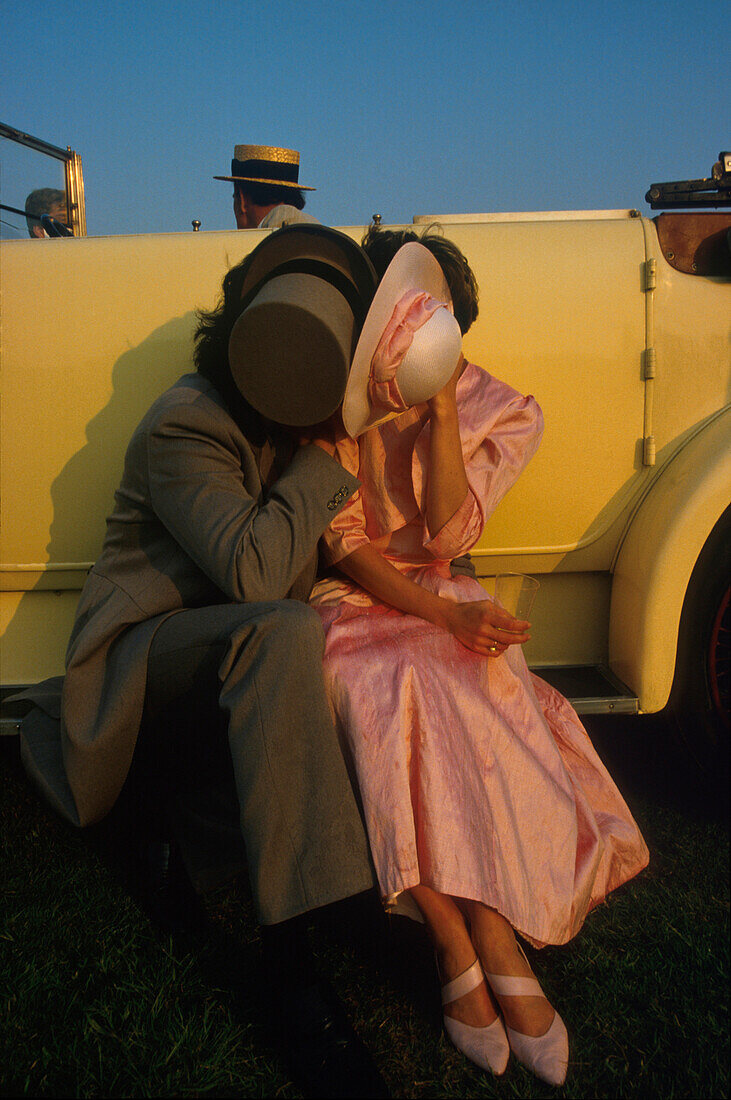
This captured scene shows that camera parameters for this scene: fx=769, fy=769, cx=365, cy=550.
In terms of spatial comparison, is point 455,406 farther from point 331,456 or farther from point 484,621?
point 484,621

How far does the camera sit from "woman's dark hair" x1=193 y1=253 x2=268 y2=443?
1639 millimetres

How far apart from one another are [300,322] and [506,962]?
1.29 meters

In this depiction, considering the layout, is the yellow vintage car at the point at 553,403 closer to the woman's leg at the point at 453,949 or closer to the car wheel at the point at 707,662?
the car wheel at the point at 707,662

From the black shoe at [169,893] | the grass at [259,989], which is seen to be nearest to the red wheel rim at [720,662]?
the grass at [259,989]

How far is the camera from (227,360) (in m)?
1.63

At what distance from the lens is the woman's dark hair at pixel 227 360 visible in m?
1.64

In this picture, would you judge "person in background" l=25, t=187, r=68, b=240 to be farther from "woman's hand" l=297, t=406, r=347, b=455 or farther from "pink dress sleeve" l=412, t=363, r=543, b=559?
"pink dress sleeve" l=412, t=363, r=543, b=559

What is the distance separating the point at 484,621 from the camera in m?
1.63

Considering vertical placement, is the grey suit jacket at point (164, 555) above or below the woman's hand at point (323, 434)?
below

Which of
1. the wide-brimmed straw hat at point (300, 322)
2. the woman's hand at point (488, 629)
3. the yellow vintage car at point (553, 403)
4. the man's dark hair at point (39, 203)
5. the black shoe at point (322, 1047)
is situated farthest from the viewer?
the man's dark hair at point (39, 203)

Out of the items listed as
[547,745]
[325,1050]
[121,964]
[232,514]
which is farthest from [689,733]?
[121,964]

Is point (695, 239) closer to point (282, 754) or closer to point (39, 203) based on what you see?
point (282, 754)

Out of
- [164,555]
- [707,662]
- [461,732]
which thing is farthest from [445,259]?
[707,662]

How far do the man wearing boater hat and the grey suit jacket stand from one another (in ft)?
6.59
